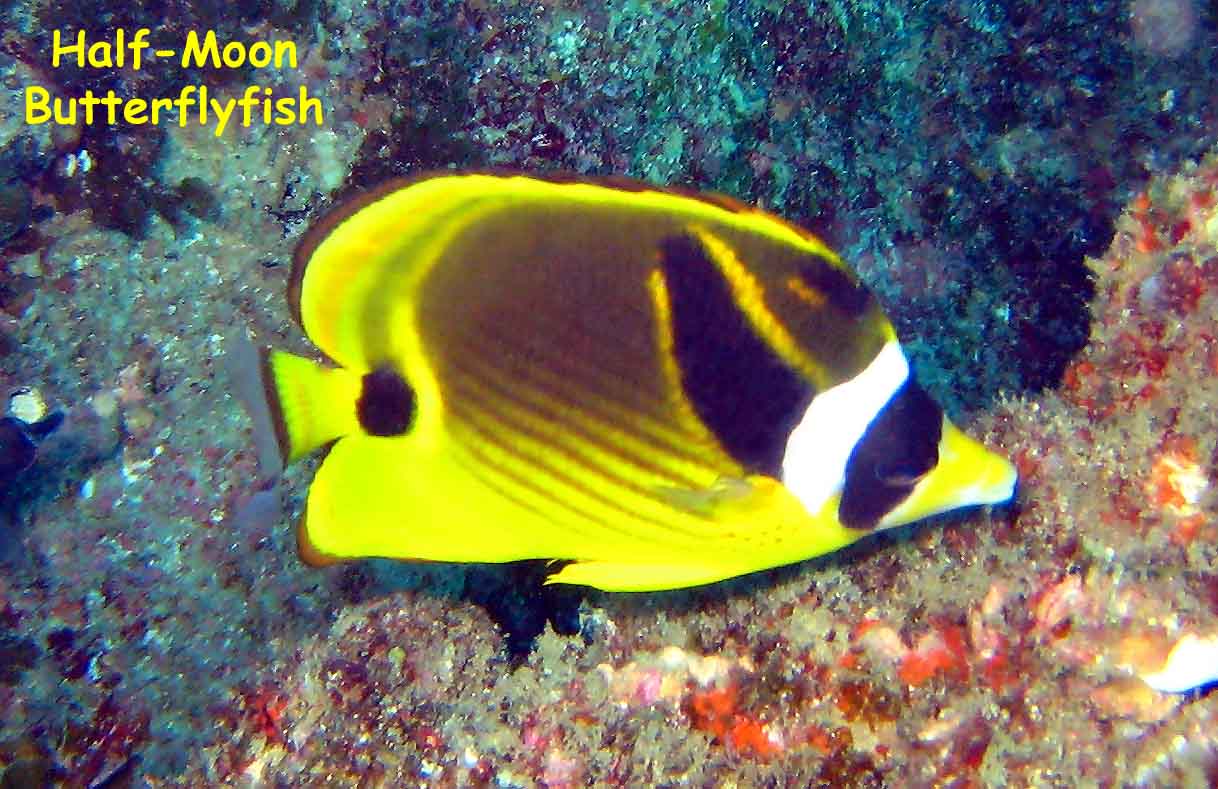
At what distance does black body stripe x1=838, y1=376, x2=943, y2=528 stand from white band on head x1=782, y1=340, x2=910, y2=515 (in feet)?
0.06

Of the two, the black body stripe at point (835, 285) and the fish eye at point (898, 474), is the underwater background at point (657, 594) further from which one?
the black body stripe at point (835, 285)

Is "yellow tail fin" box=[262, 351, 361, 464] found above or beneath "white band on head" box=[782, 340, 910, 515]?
beneath

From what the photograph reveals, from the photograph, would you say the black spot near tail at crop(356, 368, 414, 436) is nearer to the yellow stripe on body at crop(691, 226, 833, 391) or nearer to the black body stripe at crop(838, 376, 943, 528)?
the yellow stripe on body at crop(691, 226, 833, 391)

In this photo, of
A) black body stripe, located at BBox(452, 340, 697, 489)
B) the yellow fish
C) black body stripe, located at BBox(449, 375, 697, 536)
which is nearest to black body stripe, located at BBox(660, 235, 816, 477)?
the yellow fish

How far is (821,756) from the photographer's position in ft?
7.65

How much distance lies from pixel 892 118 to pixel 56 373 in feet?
11.7

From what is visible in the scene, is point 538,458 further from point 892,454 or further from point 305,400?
point 892,454

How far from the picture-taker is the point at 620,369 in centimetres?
151

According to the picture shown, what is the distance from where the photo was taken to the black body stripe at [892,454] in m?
1.53

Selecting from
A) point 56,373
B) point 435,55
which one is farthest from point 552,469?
point 56,373

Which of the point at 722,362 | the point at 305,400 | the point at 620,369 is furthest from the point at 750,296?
the point at 305,400

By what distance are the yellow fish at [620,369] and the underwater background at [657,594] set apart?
87 cm

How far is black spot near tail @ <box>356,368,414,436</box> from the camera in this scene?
158 cm

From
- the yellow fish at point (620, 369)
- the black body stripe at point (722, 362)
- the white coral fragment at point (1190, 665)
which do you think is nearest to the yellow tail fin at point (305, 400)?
the yellow fish at point (620, 369)
